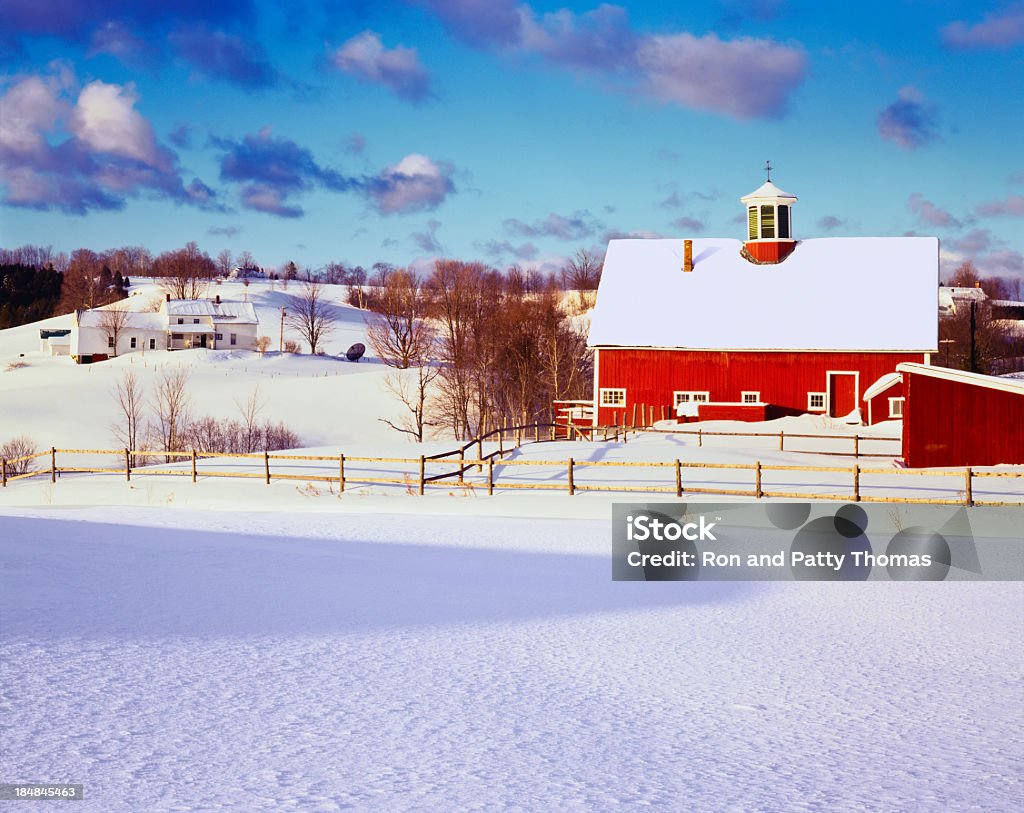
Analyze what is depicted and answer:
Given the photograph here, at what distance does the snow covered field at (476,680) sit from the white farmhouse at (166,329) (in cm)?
7799

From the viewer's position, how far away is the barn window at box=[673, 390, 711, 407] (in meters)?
37.1

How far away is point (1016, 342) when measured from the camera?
3809 inches

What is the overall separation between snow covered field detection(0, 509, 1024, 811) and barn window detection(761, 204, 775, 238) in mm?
29436

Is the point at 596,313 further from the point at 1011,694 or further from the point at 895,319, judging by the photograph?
the point at 1011,694

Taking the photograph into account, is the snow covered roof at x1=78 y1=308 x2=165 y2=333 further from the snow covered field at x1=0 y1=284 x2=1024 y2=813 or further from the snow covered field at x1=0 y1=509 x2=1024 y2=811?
the snow covered field at x1=0 y1=509 x2=1024 y2=811

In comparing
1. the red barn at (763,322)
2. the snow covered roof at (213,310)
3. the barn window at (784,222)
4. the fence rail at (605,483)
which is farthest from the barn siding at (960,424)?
the snow covered roof at (213,310)

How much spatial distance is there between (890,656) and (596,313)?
3032 cm

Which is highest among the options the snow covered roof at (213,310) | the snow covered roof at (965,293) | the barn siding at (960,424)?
the snow covered roof at (965,293)

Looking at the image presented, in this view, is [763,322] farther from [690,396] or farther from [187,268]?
[187,268]

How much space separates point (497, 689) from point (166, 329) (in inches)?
3659

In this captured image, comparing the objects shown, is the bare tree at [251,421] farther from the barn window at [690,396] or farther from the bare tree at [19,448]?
the barn window at [690,396]

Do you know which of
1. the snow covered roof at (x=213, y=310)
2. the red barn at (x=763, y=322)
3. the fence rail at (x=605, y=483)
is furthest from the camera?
the snow covered roof at (x=213, y=310)

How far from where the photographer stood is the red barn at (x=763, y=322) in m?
36.1

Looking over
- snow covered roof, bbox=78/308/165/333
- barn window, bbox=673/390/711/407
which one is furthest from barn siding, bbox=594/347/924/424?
snow covered roof, bbox=78/308/165/333
